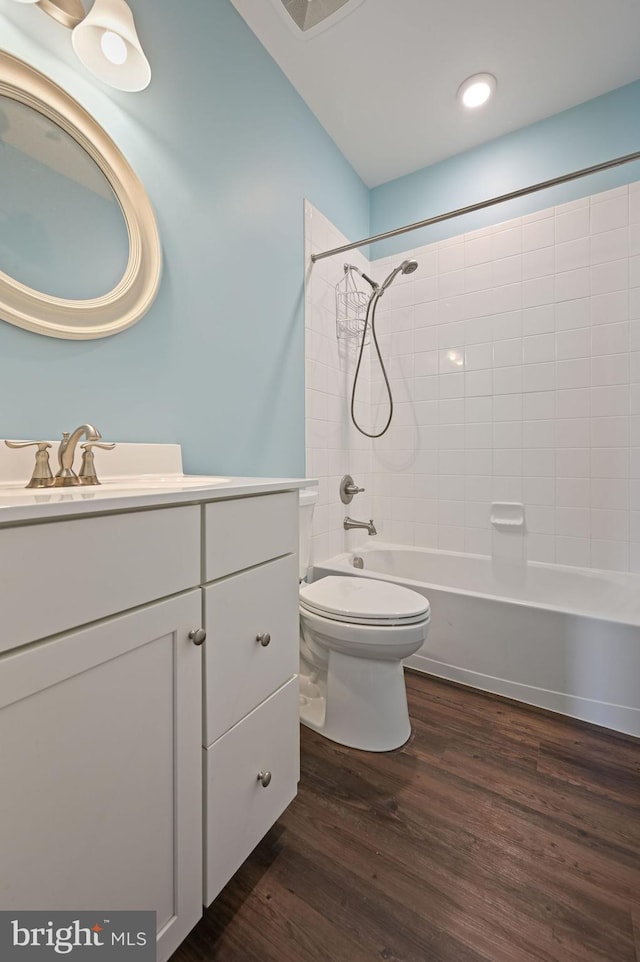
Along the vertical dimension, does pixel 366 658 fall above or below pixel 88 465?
below

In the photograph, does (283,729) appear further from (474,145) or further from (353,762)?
(474,145)

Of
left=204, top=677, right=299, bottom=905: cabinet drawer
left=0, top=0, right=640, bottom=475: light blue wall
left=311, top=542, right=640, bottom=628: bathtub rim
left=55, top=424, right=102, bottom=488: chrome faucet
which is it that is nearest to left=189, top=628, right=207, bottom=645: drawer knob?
left=204, top=677, right=299, bottom=905: cabinet drawer

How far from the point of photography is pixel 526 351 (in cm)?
201

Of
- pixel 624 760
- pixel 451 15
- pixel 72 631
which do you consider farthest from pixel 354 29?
pixel 624 760

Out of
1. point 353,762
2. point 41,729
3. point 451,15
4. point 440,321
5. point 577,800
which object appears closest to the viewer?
point 41,729

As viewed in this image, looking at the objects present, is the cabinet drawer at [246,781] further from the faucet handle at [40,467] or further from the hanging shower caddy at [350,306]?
the hanging shower caddy at [350,306]

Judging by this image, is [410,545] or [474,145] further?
[410,545]

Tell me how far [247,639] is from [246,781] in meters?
0.30

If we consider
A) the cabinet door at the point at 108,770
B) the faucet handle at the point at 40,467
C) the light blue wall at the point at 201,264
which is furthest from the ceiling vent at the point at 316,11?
the cabinet door at the point at 108,770

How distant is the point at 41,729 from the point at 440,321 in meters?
2.37

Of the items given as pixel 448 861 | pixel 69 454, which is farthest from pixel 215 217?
pixel 448 861

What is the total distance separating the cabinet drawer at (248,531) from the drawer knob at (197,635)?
92 millimetres

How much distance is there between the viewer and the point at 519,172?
79.0 inches

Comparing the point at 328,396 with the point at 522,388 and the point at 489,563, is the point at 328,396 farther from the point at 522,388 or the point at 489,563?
the point at 489,563
